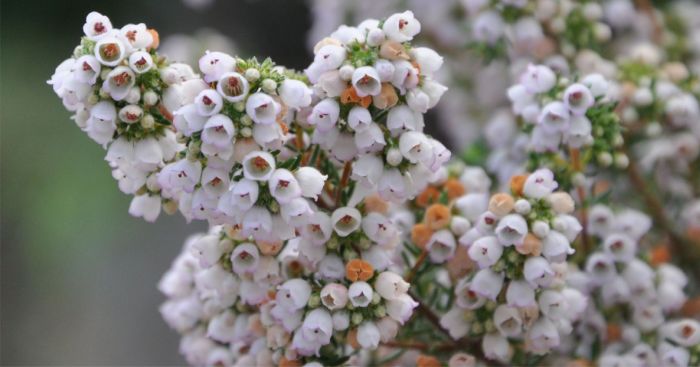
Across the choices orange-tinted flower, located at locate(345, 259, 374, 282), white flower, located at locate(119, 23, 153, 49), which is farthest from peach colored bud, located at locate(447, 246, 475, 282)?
white flower, located at locate(119, 23, 153, 49)

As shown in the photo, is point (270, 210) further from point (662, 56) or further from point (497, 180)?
point (662, 56)

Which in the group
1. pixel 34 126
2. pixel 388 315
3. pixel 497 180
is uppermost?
pixel 34 126

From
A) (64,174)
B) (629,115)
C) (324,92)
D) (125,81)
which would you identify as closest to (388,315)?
(324,92)

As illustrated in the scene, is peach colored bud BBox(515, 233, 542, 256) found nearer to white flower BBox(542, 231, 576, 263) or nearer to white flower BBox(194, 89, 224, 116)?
white flower BBox(542, 231, 576, 263)

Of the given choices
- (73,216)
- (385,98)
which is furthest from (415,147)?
(73,216)

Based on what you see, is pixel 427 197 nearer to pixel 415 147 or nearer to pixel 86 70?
pixel 415 147

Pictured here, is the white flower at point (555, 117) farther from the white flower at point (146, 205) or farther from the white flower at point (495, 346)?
the white flower at point (146, 205)
